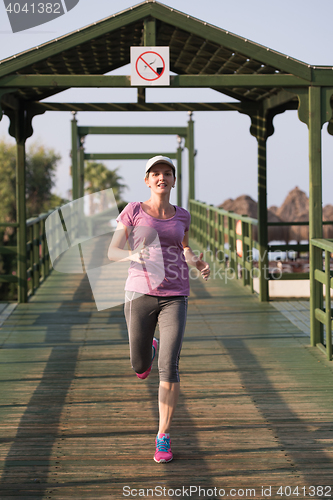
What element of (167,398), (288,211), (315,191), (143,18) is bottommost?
(167,398)

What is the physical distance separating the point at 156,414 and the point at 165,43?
457 cm

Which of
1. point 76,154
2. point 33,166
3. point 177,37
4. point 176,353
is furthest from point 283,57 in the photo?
point 33,166

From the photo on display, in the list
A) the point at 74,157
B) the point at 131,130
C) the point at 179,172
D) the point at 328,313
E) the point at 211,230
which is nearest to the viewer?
the point at 328,313

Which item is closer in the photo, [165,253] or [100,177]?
[165,253]

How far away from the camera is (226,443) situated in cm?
380

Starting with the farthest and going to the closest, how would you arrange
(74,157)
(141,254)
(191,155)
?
(191,155)
(74,157)
(141,254)

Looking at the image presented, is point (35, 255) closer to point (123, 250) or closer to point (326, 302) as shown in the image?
point (326, 302)

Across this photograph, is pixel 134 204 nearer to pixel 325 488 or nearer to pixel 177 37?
pixel 325 488

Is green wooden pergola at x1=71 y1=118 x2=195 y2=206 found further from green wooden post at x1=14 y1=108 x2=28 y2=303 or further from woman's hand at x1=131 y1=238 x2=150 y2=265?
woman's hand at x1=131 y1=238 x2=150 y2=265

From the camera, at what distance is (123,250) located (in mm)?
3453

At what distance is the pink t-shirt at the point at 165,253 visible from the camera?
3451mm

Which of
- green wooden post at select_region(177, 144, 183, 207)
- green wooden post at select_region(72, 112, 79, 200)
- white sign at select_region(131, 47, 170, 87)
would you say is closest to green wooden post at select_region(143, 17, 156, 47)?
white sign at select_region(131, 47, 170, 87)

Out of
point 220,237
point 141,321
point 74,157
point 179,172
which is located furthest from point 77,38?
point 179,172

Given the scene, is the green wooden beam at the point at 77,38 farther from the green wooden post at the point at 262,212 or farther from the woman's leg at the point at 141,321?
the woman's leg at the point at 141,321
